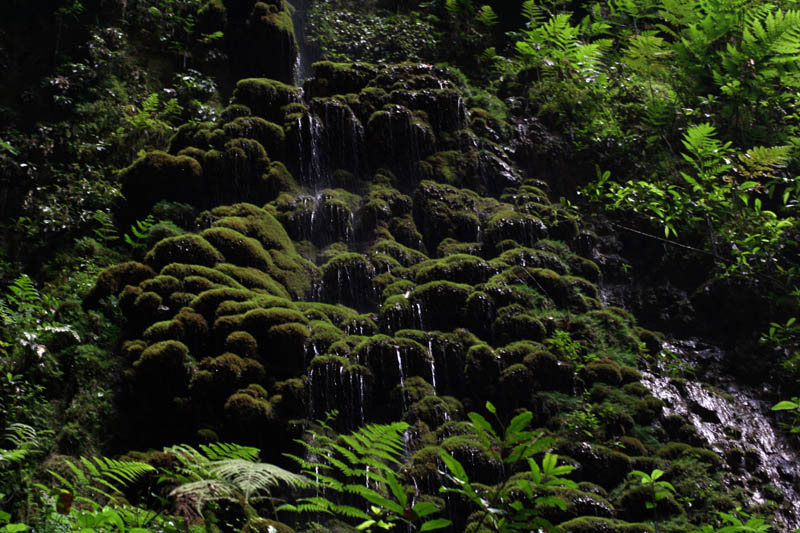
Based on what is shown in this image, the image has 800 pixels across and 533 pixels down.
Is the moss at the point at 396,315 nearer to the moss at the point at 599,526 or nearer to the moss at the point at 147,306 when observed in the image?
the moss at the point at 147,306

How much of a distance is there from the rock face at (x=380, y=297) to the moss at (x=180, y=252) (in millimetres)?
20

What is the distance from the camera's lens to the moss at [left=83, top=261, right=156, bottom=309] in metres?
7.56

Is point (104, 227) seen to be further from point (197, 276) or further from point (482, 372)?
point (482, 372)

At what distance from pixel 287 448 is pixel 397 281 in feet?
10.9

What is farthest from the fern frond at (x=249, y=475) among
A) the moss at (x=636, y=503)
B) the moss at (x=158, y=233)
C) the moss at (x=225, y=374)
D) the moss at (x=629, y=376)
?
the moss at (x=158, y=233)

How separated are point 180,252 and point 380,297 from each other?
283cm

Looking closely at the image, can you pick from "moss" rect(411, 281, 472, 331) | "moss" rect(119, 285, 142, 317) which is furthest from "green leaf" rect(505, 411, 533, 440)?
"moss" rect(119, 285, 142, 317)

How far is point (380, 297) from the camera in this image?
8680 millimetres

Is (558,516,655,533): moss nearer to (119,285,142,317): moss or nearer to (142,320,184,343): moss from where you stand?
(142,320,184,343): moss

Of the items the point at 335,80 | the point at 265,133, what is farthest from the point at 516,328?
the point at 335,80

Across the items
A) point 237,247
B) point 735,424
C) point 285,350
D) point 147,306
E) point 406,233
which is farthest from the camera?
point 406,233

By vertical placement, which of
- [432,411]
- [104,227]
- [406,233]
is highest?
[104,227]

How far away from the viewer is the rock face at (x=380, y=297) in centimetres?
643

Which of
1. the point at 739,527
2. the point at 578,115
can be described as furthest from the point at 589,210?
the point at 739,527
